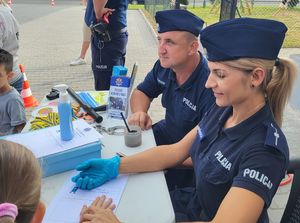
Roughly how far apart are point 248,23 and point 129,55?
623 cm

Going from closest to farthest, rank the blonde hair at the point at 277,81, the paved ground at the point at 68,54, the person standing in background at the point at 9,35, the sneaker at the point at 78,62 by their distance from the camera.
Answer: the blonde hair at the point at 277,81, the person standing in background at the point at 9,35, the paved ground at the point at 68,54, the sneaker at the point at 78,62

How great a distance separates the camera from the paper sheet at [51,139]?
1.72 meters

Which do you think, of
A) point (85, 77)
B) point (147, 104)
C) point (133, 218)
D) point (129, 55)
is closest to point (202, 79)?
point (147, 104)

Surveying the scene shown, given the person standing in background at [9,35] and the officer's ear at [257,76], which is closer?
the officer's ear at [257,76]

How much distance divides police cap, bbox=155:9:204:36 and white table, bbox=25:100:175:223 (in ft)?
2.66

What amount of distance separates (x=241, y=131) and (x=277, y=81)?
25 centimetres

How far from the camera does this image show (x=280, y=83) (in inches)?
60.2

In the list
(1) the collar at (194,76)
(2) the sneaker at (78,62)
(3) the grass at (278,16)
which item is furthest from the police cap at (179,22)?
(3) the grass at (278,16)

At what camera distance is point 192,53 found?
2277 mm

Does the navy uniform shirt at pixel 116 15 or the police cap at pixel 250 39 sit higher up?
the police cap at pixel 250 39

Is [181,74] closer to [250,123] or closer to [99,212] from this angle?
[250,123]

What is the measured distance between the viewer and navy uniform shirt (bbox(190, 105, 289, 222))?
138cm

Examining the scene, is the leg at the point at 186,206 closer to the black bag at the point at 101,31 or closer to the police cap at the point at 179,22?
the police cap at the point at 179,22

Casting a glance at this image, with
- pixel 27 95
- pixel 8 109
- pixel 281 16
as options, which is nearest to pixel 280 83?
pixel 8 109
